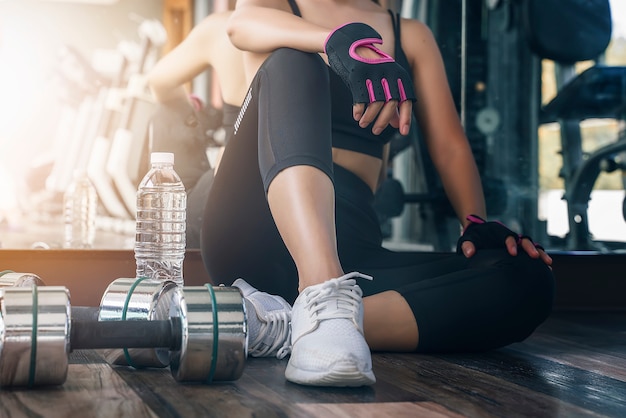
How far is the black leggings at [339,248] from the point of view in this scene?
4.05 feet

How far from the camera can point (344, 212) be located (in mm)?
1549

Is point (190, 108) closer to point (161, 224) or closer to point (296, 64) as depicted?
point (161, 224)

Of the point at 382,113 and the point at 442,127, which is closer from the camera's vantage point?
the point at 382,113

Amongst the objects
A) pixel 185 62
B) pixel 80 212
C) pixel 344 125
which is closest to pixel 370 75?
pixel 344 125

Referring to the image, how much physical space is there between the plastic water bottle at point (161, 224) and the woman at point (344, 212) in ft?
1.93

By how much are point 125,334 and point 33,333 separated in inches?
4.4

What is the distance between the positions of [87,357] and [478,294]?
0.66 metres

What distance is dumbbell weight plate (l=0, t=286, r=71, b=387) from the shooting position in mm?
981

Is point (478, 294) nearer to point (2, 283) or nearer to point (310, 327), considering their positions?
point (310, 327)

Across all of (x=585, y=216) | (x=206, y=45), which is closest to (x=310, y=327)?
(x=206, y=45)

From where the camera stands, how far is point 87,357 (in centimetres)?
134

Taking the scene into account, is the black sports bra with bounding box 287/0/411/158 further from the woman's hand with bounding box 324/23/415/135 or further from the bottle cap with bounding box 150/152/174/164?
the bottle cap with bounding box 150/152/174/164

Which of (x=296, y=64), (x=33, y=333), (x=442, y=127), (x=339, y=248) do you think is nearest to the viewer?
(x=33, y=333)

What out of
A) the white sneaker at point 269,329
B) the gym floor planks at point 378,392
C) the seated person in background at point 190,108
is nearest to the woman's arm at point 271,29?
the white sneaker at point 269,329
